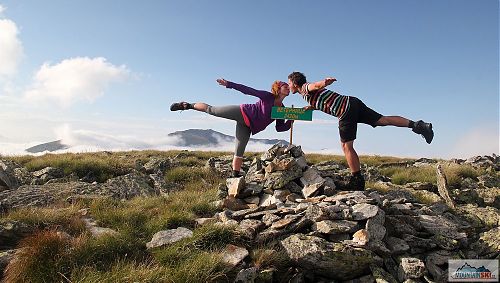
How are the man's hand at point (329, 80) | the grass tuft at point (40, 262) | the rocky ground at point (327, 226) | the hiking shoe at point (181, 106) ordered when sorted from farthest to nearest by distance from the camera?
the hiking shoe at point (181, 106), the man's hand at point (329, 80), the rocky ground at point (327, 226), the grass tuft at point (40, 262)

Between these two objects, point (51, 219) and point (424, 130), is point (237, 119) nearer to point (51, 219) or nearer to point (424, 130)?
point (424, 130)

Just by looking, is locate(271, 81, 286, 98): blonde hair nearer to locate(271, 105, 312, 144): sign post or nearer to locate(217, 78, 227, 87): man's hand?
locate(271, 105, 312, 144): sign post

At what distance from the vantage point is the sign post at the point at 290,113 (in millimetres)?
8922

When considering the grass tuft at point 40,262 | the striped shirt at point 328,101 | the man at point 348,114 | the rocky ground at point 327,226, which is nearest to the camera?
the grass tuft at point 40,262

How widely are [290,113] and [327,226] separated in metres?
3.61

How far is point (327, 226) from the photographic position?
6059 mm

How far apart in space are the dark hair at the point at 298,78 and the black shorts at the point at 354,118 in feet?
4.15

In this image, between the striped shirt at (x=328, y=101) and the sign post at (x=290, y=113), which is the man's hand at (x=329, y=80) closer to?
the striped shirt at (x=328, y=101)

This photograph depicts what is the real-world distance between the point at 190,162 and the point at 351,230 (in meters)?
14.0

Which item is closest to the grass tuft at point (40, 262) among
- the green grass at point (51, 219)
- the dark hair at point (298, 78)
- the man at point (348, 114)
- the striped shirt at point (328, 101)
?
the green grass at point (51, 219)

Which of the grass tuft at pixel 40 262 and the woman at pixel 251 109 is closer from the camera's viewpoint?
the grass tuft at pixel 40 262

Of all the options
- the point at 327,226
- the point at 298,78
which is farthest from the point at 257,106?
the point at 327,226
